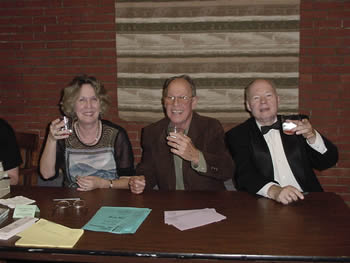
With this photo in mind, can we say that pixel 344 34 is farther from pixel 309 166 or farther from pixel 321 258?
pixel 321 258

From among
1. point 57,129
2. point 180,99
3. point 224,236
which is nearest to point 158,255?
point 224,236

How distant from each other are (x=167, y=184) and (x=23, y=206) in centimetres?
104

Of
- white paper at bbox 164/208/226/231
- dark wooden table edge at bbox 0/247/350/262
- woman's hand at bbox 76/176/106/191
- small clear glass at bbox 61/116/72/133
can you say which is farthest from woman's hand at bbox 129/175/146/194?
dark wooden table edge at bbox 0/247/350/262

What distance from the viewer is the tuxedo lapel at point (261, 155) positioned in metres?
2.63

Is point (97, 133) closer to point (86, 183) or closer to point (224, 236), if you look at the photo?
point (86, 183)

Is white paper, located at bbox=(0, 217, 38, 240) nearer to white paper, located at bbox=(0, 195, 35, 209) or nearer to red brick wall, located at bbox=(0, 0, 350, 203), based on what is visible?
white paper, located at bbox=(0, 195, 35, 209)

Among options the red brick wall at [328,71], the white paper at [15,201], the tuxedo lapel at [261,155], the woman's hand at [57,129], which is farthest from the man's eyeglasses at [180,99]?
the red brick wall at [328,71]

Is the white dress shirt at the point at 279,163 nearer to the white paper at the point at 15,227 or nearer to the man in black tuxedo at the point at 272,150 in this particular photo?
the man in black tuxedo at the point at 272,150

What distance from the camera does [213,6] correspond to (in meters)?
3.74

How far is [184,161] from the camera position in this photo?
269 cm

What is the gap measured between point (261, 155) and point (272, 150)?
0.12 m

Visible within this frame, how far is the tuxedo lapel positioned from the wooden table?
445 mm

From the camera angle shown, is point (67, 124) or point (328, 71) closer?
point (67, 124)

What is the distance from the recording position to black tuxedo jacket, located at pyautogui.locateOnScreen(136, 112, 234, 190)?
2.68m
